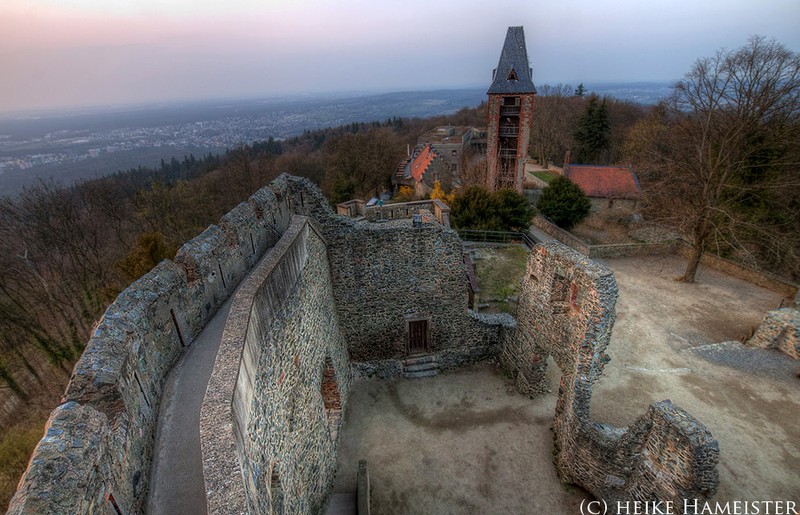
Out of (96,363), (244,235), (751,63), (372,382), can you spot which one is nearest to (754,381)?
(372,382)

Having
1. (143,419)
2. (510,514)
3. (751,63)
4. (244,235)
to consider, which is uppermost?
(751,63)

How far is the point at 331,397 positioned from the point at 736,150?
62.6 ft

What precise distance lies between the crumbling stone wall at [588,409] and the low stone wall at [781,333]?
25.3 ft

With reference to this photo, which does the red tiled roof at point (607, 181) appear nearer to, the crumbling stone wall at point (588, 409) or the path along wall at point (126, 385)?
the crumbling stone wall at point (588, 409)

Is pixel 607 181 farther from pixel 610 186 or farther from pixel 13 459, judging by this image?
pixel 13 459

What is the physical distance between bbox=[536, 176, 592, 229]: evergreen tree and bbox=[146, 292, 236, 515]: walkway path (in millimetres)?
23968

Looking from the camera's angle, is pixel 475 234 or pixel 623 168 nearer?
pixel 475 234

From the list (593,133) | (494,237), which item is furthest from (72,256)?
(593,133)

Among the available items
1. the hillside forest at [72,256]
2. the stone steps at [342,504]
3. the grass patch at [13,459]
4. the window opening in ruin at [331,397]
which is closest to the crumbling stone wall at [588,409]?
the stone steps at [342,504]

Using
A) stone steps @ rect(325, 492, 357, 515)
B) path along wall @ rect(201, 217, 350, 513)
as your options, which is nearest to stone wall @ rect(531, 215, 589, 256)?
path along wall @ rect(201, 217, 350, 513)

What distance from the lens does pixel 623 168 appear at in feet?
96.9

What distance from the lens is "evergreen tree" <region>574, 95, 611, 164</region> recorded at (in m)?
42.7

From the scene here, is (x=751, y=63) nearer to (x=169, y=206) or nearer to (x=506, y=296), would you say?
(x=506, y=296)

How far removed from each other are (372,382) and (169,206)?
710 inches
